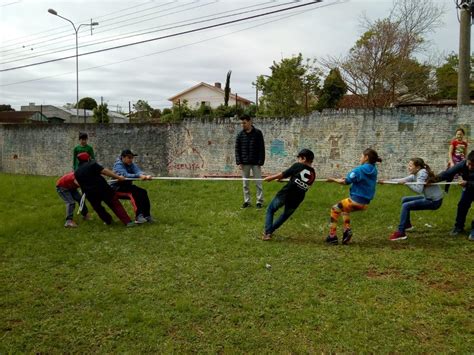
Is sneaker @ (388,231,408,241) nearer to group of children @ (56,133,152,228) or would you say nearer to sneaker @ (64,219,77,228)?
group of children @ (56,133,152,228)

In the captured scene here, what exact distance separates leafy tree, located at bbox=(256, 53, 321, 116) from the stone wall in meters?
9.29

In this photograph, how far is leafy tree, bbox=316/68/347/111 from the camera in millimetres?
23281

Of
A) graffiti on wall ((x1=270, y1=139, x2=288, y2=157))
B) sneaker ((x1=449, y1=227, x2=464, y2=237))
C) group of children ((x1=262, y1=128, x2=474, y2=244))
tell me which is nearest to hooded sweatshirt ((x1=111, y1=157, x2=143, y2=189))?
group of children ((x1=262, y1=128, x2=474, y2=244))

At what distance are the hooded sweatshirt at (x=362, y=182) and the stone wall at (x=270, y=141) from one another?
7419mm

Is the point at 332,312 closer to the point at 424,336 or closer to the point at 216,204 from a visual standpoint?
the point at 424,336

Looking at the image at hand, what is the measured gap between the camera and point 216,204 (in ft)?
32.8

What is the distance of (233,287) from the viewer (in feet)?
16.7

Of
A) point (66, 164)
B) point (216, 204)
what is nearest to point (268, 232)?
point (216, 204)

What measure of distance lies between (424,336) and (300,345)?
3.81ft

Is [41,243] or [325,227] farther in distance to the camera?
[325,227]

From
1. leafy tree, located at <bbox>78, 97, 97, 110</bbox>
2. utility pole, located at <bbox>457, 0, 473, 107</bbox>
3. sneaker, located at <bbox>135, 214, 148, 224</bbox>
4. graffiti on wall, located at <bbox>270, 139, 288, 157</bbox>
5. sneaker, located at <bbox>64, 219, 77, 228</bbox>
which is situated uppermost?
leafy tree, located at <bbox>78, 97, 97, 110</bbox>

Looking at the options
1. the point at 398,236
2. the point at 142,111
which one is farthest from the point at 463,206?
the point at 142,111

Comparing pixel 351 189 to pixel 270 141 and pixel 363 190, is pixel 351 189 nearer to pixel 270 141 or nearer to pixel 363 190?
pixel 363 190

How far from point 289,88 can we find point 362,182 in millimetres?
20571
